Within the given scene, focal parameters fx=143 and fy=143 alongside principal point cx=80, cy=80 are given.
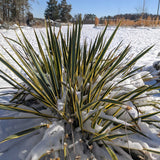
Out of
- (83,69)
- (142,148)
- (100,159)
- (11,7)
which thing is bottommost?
(100,159)

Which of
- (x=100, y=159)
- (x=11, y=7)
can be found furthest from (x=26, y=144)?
(x=11, y=7)

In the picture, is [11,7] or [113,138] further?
[11,7]

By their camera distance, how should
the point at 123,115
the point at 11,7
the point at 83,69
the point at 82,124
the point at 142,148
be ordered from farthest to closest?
1. the point at 11,7
2. the point at 83,69
3. the point at 123,115
4. the point at 82,124
5. the point at 142,148

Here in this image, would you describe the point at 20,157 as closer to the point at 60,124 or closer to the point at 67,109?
the point at 60,124

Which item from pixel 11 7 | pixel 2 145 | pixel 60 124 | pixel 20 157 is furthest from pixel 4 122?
pixel 11 7

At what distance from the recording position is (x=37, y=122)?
3.52ft

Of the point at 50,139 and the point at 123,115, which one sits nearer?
the point at 50,139

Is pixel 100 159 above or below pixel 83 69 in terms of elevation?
below

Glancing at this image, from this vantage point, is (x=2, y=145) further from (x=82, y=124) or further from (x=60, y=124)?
(x=82, y=124)

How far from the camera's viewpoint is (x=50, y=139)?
77cm

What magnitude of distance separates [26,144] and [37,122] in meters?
0.21

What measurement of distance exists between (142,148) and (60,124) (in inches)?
18.8

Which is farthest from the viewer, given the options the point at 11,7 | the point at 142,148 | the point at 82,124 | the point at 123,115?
the point at 11,7

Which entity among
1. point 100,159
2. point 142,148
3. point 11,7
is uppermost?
point 11,7
